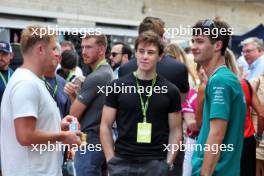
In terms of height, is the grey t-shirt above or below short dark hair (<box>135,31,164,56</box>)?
below

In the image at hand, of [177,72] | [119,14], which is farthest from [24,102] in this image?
[119,14]

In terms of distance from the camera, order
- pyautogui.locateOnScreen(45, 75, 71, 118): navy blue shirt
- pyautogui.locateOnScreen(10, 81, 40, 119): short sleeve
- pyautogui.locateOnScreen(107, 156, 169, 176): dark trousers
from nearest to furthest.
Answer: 1. pyautogui.locateOnScreen(10, 81, 40, 119): short sleeve
2. pyautogui.locateOnScreen(107, 156, 169, 176): dark trousers
3. pyautogui.locateOnScreen(45, 75, 71, 118): navy blue shirt

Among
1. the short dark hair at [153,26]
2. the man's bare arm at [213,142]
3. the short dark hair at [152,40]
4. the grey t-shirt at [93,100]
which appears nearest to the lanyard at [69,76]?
the grey t-shirt at [93,100]

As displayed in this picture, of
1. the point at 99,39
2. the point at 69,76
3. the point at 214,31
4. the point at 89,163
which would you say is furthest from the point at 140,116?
the point at 69,76

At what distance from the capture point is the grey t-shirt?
15.6ft

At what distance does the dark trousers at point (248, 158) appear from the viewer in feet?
13.9

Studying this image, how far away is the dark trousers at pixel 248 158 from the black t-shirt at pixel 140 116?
77cm

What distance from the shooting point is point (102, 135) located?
3.98 metres

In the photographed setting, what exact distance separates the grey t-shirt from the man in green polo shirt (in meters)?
1.45

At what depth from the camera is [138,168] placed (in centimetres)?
377

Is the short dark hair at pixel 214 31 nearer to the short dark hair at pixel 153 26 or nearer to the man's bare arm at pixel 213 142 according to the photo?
the man's bare arm at pixel 213 142

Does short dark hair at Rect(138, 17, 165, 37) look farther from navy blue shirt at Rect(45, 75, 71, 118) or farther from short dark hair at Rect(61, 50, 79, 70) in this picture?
short dark hair at Rect(61, 50, 79, 70)

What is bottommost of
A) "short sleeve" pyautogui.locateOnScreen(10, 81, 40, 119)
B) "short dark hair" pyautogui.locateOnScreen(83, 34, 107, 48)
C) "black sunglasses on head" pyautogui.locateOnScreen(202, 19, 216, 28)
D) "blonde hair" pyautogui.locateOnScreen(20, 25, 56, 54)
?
"short sleeve" pyautogui.locateOnScreen(10, 81, 40, 119)

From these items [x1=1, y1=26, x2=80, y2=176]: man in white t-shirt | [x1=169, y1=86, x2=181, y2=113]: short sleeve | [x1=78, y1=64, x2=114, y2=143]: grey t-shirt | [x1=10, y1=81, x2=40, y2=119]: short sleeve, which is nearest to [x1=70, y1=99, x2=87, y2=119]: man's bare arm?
[x1=78, y1=64, x2=114, y2=143]: grey t-shirt
